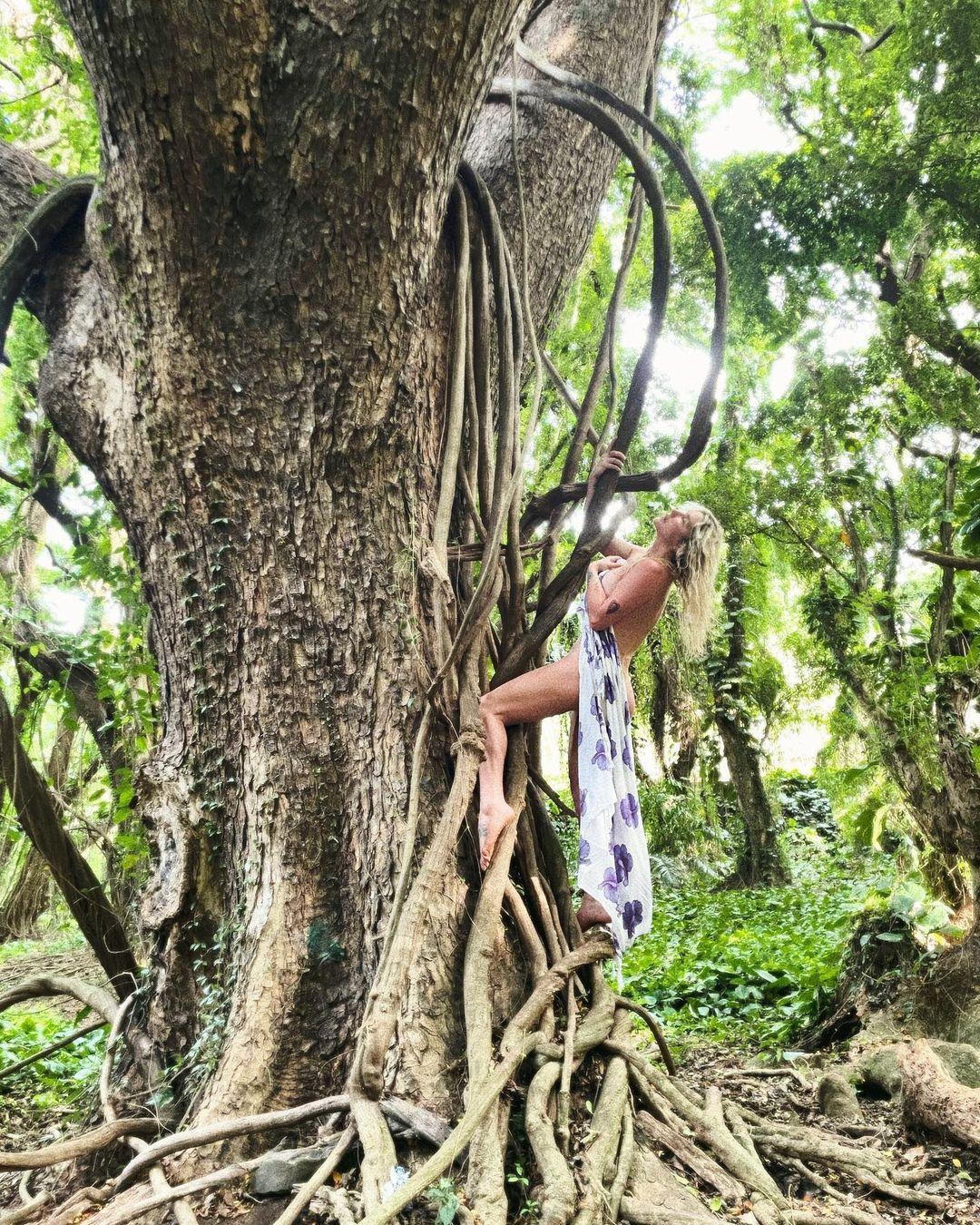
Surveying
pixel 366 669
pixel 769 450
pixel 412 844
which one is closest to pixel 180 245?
pixel 366 669

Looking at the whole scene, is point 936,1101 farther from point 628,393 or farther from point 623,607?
point 628,393

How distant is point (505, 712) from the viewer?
7.10 feet

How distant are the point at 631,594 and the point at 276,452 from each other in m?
0.98

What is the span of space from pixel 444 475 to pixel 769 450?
16.0 feet

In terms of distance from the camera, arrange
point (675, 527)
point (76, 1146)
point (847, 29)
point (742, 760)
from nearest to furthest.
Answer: point (76, 1146), point (675, 527), point (847, 29), point (742, 760)

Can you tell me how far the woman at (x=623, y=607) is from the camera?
85.7 inches

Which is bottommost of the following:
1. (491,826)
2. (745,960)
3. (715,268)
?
(745,960)

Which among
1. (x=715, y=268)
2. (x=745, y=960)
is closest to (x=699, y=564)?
(x=715, y=268)

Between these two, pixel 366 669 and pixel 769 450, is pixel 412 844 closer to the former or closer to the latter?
pixel 366 669

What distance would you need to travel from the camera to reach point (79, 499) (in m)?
3.37

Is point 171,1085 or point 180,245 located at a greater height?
point 180,245

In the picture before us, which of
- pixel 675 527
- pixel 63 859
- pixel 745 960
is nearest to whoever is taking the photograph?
pixel 675 527

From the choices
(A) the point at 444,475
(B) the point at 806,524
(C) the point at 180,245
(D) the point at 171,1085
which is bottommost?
(D) the point at 171,1085

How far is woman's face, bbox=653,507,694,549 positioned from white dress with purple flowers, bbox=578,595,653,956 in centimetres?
30
